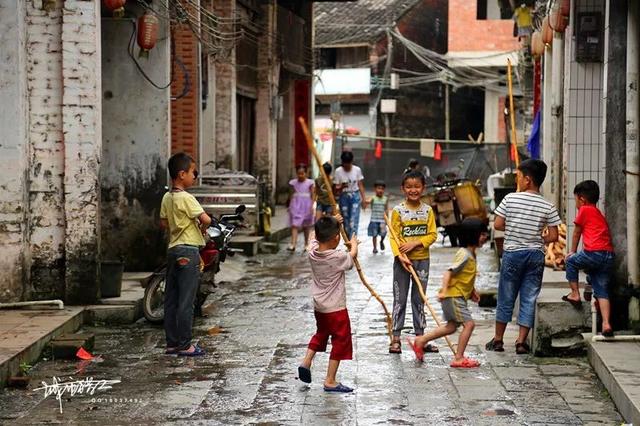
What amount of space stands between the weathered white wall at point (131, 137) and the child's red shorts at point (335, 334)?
6.70 m

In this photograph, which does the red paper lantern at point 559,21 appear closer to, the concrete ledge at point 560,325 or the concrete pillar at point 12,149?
the concrete ledge at point 560,325

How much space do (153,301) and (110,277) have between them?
55 cm

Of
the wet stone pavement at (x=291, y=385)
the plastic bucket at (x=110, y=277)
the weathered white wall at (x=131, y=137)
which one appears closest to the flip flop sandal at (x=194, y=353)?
the wet stone pavement at (x=291, y=385)

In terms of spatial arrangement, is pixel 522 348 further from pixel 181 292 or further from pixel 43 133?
pixel 43 133

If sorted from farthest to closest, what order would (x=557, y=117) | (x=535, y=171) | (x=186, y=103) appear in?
(x=186, y=103) → (x=557, y=117) → (x=535, y=171)

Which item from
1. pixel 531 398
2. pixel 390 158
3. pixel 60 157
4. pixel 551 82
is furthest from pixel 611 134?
pixel 390 158

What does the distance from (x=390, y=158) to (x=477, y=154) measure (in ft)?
17.7

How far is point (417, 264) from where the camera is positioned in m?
10.1

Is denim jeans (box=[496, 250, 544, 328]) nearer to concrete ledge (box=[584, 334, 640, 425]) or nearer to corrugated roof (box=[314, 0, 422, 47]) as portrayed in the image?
concrete ledge (box=[584, 334, 640, 425])

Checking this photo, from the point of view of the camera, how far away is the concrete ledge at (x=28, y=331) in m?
8.85

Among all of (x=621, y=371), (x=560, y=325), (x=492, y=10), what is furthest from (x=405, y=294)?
(x=492, y=10)

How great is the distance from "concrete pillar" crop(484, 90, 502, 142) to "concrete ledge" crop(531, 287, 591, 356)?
34.5 meters

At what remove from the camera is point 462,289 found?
9.40 m

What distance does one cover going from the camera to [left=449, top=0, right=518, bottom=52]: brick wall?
141ft
